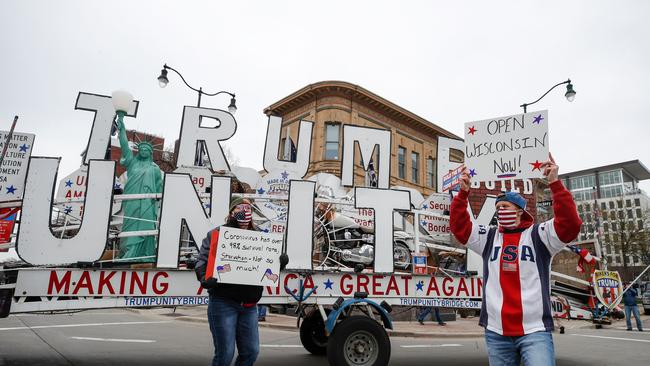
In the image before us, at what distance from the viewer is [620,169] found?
87.4 meters

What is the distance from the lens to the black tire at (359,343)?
5.15 meters

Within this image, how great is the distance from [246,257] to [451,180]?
15.2 ft

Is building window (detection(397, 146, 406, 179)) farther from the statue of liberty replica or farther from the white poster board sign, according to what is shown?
the white poster board sign

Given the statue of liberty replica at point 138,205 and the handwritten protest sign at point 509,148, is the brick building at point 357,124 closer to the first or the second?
the statue of liberty replica at point 138,205

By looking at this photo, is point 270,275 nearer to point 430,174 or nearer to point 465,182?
point 465,182

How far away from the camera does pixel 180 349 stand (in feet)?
25.7

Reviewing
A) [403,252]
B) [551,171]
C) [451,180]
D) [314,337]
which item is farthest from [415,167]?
[551,171]

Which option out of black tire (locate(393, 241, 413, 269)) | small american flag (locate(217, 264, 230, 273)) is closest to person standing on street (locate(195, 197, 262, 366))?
small american flag (locate(217, 264, 230, 273))

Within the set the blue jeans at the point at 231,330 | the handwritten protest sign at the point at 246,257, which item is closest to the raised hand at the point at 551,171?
the handwritten protest sign at the point at 246,257

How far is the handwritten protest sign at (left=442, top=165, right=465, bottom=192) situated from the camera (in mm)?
7308

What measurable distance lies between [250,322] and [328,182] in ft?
14.2

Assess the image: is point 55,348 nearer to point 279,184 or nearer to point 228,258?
point 279,184

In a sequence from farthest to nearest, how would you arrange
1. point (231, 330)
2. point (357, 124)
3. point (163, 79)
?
1. point (357, 124)
2. point (163, 79)
3. point (231, 330)

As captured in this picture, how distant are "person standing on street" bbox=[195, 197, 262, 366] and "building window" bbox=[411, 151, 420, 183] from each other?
83.6 feet
